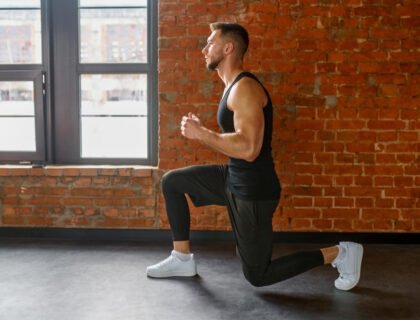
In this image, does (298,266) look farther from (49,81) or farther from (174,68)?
(49,81)

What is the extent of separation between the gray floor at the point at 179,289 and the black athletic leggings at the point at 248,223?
0.51 ft

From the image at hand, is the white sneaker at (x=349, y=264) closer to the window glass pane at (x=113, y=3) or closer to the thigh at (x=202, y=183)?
the thigh at (x=202, y=183)

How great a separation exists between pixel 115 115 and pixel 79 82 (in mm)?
380

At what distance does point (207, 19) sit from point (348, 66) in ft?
3.53

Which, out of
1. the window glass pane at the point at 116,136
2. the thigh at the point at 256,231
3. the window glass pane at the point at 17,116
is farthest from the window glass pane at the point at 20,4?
the thigh at the point at 256,231

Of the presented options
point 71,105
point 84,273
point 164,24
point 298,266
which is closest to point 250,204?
point 298,266

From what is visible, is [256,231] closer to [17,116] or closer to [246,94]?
[246,94]

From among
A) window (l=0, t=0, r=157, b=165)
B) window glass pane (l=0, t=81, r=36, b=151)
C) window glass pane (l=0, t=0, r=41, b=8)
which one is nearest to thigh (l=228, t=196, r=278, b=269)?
window (l=0, t=0, r=157, b=165)

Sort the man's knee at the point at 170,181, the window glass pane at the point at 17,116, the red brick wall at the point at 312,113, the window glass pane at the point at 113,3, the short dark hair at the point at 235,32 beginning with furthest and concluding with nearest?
1. the window glass pane at the point at 17,116
2. the window glass pane at the point at 113,3
3. the red brick wall at the point at 312,113
4. the man's knee at the point at 170,181
5. the short dark hair at the point at 235,32

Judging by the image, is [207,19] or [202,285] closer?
[202,285]

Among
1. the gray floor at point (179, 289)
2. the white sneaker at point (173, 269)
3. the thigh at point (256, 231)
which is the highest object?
the thigh at point (256, 231)

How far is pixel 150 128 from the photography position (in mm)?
4125

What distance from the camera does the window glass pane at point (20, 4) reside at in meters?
4.12

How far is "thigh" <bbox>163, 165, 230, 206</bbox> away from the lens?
3.04 m
